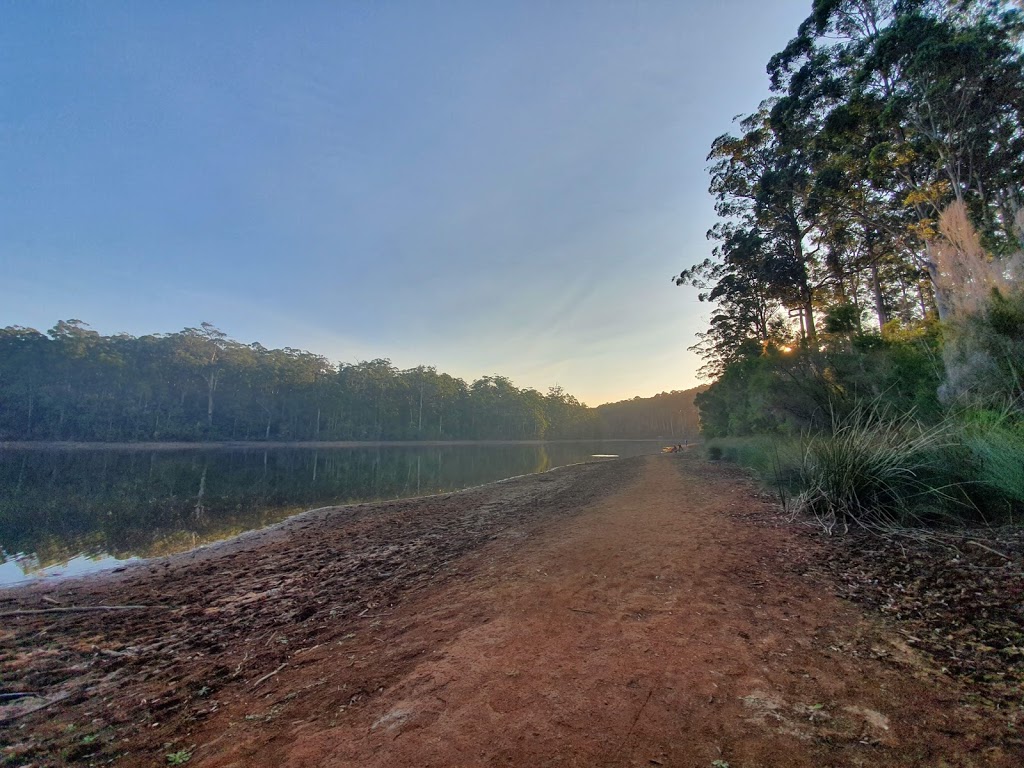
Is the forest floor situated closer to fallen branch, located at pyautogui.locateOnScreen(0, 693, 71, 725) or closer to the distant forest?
fallen branch, located at pyautogui.locateOnScreen(0, 693, 71, 725)

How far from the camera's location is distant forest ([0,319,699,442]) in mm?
46156

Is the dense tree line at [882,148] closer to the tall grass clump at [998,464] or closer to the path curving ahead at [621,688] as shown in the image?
the tall grass clump at [998,464]

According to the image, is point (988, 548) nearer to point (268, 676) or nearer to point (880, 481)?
point (880, 481)

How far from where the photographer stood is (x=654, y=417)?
11681cm

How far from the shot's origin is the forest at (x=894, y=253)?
5500 millimetres

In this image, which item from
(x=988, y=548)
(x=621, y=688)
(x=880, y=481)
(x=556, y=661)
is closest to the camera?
(x=621, y=688)

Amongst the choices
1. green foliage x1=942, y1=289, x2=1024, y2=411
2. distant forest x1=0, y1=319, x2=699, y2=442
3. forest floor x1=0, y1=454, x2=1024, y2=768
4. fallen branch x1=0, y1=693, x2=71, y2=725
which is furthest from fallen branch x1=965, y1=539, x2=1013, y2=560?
distant forest x1=0, y1=319, x2=699, y2=442

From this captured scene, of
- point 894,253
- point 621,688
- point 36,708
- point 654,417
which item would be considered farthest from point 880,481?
point 654,417

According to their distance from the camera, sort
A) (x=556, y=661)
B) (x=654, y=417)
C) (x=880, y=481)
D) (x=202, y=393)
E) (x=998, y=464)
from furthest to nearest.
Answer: (x=654, y=417) < (x=202, y=393) < (x=880, y=481) < (x=998, y=464) < (x=556, y=661)

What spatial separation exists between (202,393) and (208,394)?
73cm

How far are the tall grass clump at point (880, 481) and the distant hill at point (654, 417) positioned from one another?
10674 centimetres

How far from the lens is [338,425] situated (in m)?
63.9

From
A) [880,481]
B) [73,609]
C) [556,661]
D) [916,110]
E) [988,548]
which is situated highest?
[916,110]

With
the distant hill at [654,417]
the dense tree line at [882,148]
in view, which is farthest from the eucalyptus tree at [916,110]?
the distant hill at [654,417]
